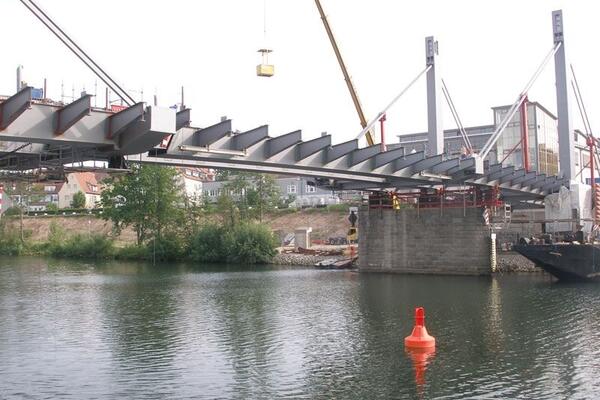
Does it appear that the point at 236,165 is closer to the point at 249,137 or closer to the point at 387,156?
the point at 249,137

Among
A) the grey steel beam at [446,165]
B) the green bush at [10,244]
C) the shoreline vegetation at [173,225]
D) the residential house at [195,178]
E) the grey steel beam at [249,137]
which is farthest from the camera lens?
the residential house at [195,178]

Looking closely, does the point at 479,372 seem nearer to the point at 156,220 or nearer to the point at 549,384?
the point at 549,384

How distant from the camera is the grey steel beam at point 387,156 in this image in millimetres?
34031

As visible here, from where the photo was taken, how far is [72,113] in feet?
64.0

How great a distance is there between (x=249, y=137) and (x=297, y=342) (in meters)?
8.72

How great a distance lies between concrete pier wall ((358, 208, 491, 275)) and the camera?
154 feet

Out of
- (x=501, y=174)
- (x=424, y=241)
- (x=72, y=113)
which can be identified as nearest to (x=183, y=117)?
(x=72, y=113)

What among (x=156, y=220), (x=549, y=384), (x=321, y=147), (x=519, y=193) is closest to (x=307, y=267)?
(x=519, y=193)

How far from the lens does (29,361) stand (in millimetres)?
18516

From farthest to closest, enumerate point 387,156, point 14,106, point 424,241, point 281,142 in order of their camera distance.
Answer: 1. point 424,241
2. point 387,156
3. point 281,142
4. point 14,106

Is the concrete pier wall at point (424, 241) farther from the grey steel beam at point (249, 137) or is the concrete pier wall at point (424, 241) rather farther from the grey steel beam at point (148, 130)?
the grey steel beam at point (148, 130)

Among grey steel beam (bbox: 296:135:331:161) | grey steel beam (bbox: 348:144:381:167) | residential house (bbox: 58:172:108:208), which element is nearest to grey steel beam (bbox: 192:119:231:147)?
grey steel beam (bbox: 296:135:331:161)

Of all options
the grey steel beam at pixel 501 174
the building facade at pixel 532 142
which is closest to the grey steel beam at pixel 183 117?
the grey steel beam at pixel 501 174

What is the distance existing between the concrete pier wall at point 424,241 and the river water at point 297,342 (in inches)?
299
